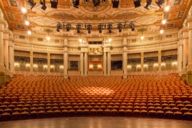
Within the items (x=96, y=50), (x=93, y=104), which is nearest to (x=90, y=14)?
(x=96, y=50)

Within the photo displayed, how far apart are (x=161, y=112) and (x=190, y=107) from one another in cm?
156

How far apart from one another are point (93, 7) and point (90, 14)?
2.22m

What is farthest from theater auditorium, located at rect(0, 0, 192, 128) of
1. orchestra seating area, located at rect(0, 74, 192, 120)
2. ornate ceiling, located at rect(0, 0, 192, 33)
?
orchestra seating area, located at rect(0, 74, 192, 120)

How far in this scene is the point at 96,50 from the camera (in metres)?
36.2

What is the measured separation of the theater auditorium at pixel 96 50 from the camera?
63.5 ft

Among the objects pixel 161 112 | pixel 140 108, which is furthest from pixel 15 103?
pixel 161 112

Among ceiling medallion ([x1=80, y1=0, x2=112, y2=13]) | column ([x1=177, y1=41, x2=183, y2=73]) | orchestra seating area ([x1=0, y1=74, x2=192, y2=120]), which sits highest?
ceiling medallion ([x1=80, y1=0, x2=112, y2=13])

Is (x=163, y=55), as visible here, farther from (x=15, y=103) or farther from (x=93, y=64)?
(x=15, y=103)

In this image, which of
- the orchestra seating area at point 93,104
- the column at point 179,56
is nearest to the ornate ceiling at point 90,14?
the column at point 179,56

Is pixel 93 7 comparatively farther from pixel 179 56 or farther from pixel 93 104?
pixel 93 104

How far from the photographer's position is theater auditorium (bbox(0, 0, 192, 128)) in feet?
63.5

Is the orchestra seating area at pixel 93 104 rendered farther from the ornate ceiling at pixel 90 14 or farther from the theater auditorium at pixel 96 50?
the ornate ceiling at pixel 90 14

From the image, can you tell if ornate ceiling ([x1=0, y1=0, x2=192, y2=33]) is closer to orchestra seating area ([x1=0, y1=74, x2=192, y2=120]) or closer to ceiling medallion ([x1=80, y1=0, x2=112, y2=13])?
ceiling medallion ([x1=80, y1=0, x2=112, y2=13])

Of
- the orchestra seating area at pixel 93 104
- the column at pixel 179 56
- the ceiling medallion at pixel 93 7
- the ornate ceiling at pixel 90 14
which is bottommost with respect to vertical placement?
the orchestra seating area at pixel 93 104
